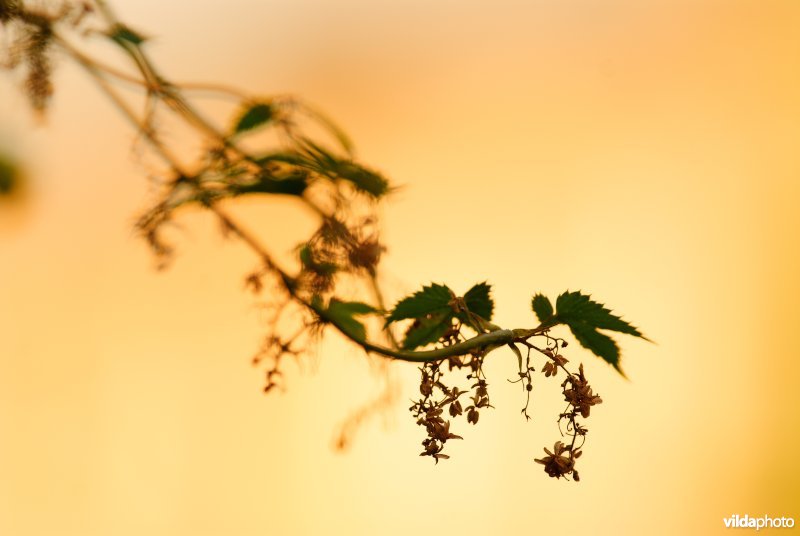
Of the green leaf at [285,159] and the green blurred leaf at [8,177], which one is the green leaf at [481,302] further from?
the green blurred leaf at [8,177]

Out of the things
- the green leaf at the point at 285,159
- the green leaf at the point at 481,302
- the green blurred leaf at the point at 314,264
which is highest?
the green leaf at the point at 285,159

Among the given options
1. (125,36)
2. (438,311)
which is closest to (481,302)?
(438,311)

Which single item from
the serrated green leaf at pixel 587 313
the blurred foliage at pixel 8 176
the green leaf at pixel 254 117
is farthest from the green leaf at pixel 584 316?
the blurred foliage at pixel 8 176

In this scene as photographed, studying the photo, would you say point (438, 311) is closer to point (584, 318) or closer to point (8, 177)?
point (584, 318)

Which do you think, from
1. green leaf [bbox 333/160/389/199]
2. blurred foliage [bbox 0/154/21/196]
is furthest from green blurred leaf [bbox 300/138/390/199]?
blurred foliage [bbox 0/154/21/196]

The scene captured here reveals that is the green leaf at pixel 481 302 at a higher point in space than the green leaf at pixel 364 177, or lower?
lower

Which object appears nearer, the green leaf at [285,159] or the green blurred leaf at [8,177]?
the green leaf at [285,159]

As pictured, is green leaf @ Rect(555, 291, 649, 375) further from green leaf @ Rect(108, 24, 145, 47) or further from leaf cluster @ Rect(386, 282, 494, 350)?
green leaf @ Rect(108, 24, 145, 47)
